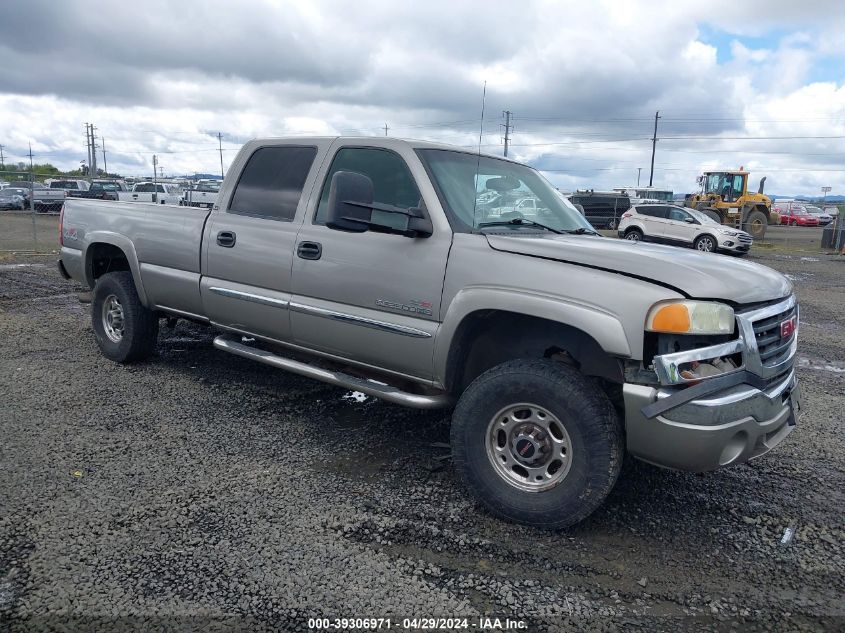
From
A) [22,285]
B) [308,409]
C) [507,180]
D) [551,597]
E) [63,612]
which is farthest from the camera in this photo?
[22,285]

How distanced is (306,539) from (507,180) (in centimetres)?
260

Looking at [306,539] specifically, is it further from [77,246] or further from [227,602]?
[77,246]

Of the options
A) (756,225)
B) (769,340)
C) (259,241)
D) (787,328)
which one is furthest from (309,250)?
(756,225)

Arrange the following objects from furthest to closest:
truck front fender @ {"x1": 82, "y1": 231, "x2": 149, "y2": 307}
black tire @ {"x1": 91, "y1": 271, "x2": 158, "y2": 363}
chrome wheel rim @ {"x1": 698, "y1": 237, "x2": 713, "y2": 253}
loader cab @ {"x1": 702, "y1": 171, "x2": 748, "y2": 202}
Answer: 1. loader cab @ {"x1": 702, "y1": 171, "x2": 748, "y2": 202}
2. chrome wheel rim @ {"x1": 698, "y1": 237, "x2": 713, "y2": 253}
3. black tire @ {"x1": 91, "y1": 271, "x2": 158, "y2": 363}
4. truck front fender @ {"x1": 82, "y1": 231, "x2": 149, "y2": 307}

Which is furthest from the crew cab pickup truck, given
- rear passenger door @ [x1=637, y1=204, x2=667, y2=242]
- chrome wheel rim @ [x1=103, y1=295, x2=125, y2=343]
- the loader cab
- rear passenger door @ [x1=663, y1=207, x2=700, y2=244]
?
the loader cab

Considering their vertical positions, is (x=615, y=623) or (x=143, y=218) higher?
(x=143, y=218)

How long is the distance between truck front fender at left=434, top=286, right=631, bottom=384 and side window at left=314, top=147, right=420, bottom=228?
0.72 metres

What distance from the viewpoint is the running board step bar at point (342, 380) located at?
375 centimetres

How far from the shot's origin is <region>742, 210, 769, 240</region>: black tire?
29.3 m

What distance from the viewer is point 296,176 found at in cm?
456

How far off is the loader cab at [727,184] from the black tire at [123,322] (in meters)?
31.7

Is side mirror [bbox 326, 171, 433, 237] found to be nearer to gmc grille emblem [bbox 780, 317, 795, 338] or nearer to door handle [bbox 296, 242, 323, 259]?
door handle [bbox 296, 242, 323, 259]

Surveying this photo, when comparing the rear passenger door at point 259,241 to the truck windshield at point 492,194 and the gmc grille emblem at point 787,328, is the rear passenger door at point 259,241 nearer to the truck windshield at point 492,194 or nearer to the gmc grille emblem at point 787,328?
the truck windshield at point 492,194

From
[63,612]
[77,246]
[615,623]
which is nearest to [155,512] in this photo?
[63,612]
